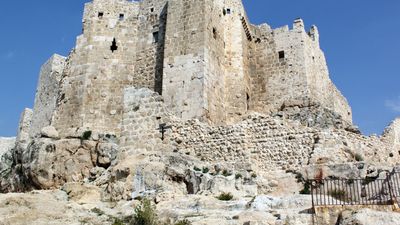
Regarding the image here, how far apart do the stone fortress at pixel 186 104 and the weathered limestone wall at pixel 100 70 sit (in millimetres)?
50

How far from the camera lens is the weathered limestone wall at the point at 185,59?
65.8ft

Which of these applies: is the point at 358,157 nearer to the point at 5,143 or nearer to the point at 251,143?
the point at 251,143

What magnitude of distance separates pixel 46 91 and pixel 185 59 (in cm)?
1123

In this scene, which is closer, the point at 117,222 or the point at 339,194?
the point at 117,222

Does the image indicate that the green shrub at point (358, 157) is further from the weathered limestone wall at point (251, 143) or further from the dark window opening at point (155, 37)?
the dark window opening at point (155, 37)

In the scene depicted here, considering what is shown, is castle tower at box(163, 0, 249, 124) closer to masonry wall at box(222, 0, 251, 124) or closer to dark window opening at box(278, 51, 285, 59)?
masonry wall at box(222, 0, 251, 124)

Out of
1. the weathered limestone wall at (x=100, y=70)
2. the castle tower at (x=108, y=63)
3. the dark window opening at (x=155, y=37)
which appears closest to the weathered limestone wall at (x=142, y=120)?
the weathered limestone wall at (x=100, y=70)

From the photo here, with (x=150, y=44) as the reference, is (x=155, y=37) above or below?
above

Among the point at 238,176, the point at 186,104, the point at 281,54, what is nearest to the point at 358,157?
the point at 238,176

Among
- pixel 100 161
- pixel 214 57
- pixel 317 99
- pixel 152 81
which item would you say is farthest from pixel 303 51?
pixel 100 161

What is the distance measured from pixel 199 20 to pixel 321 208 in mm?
12635

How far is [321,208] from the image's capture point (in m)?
10.7

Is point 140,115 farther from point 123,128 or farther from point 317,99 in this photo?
point 317,99

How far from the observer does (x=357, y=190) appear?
1308 cm
